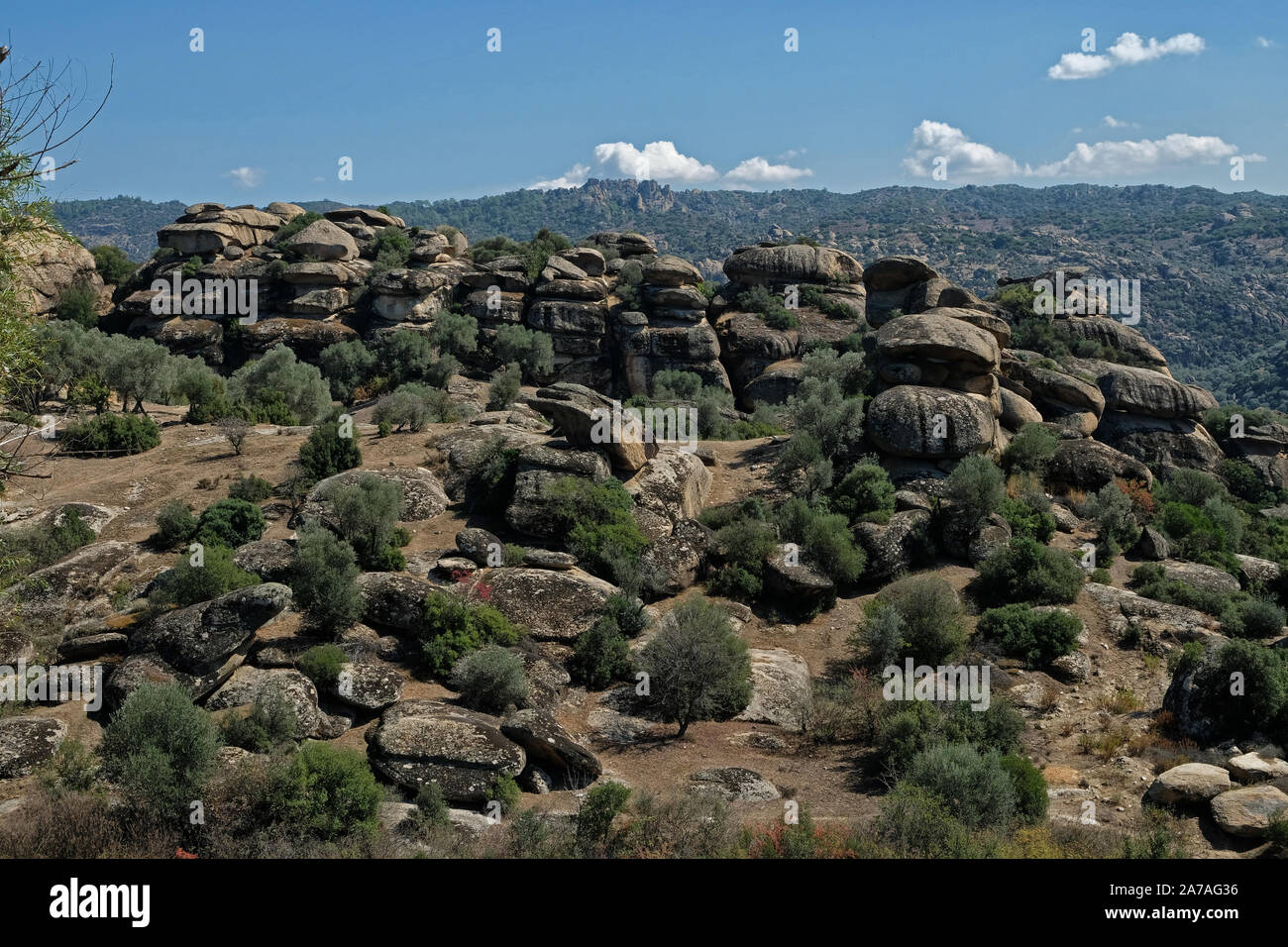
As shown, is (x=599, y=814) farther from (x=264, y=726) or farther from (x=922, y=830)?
(x=264, y=726)

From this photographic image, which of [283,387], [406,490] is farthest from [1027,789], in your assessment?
[283,387]

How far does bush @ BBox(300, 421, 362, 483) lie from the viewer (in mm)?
20797

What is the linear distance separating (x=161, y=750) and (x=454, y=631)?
5402mm

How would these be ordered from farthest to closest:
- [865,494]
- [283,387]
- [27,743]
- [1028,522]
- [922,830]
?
[283,387], [865,494], [1028,522], [27,743], [922,830]

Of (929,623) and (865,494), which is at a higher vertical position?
(865,494)

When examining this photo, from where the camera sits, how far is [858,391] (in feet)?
86.4

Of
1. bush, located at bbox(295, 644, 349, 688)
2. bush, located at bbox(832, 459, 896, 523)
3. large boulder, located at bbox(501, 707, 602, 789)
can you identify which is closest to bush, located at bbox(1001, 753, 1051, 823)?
large boulder, located at bbox(501, 707, 602, 789)

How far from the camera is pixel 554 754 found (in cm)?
1277

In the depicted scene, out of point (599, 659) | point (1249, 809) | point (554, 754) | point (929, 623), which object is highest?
point (929, 623)

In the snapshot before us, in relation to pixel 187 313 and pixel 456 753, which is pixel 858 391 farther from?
pixel 187 313

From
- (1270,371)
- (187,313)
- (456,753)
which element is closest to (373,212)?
(187,313)

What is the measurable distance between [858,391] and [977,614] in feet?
30.1

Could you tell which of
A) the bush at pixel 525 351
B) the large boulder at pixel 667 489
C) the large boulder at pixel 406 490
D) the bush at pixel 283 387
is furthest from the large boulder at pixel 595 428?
the bush at pixel 525 351
